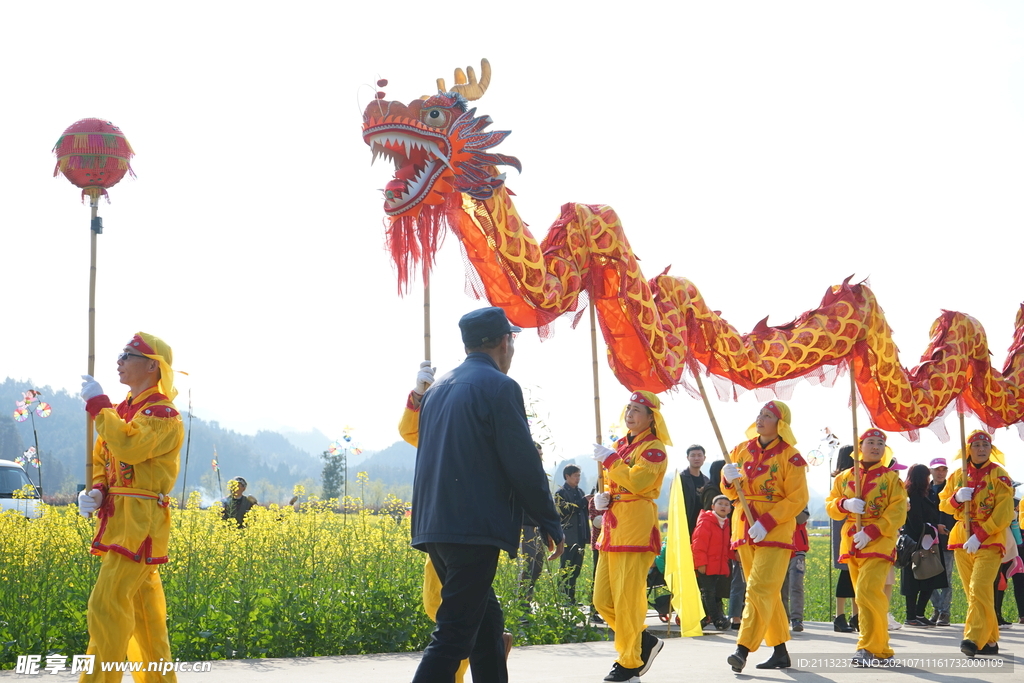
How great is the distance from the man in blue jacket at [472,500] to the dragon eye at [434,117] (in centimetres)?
299

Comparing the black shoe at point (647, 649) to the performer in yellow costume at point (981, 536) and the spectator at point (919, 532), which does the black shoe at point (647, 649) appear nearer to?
the performer in yellow costume at point (981, 536)

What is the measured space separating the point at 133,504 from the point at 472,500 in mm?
2050

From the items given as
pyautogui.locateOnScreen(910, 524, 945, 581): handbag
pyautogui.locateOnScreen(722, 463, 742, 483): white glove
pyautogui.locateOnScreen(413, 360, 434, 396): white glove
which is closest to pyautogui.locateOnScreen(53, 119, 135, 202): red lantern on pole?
pyautogui.locateOnScreen(413, 360, 434, 396): white glove

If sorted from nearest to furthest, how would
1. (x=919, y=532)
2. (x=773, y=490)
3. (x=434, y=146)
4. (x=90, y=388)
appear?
1. (x=90, y=388)
2. (x=434, y=146)
3. (x=773, y=490)
4. (x=919, y=532)

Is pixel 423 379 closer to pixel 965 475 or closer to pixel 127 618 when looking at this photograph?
pixel 127 618

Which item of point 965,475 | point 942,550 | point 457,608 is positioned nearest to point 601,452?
point 457,608

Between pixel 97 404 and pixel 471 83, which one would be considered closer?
pixel 97 404

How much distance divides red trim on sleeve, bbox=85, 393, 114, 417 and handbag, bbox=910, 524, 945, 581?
28.7 feet

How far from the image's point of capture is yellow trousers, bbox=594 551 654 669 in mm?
6578

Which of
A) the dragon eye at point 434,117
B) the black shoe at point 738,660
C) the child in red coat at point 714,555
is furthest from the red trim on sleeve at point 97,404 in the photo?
the child in red coat at point 714,555

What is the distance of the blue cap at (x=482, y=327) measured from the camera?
431 cm

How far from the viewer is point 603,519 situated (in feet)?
23.5

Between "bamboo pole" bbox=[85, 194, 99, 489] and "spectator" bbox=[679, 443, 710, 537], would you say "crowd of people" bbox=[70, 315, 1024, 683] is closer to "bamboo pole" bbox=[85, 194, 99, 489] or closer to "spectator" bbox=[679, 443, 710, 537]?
"spectator" bbox=[679, 443, 710, 537]

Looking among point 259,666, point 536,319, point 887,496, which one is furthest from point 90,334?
point 887,496
